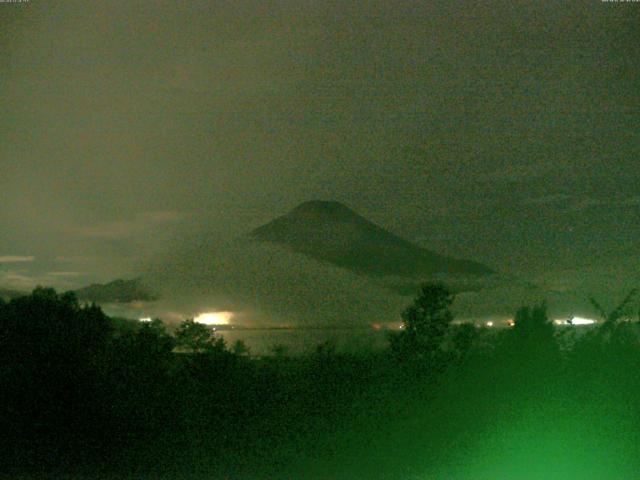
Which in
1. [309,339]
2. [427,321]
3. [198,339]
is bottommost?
[198,339]

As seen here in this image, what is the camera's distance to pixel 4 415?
10875 mm

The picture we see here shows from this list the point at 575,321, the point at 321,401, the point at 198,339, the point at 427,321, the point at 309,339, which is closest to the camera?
the point at 321,401

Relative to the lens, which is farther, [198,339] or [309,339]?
[309,339]

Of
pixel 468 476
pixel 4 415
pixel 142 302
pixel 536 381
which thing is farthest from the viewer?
pixel 142 302

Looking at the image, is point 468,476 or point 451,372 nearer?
point 468,476

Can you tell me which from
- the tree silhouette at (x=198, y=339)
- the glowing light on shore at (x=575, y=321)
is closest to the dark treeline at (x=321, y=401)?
the tree silhouette at (x=198, y=339)

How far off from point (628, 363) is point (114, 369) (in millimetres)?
6997

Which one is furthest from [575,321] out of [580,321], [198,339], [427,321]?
[198,339]

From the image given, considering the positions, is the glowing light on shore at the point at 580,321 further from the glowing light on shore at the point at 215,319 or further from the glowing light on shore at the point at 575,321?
the glowing light on shore at the point at 215,319

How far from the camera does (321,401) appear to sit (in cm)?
1126

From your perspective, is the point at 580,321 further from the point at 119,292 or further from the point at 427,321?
the point at 119,292

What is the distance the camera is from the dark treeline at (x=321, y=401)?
8.92 meters

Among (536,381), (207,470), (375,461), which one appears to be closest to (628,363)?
(536,381)

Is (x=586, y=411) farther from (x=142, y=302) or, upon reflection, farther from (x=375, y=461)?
(x=142, y=302)
